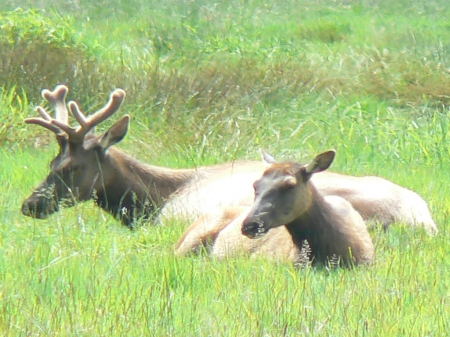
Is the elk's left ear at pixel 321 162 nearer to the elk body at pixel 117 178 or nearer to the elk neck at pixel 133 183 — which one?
the elk body at pixel 117 178

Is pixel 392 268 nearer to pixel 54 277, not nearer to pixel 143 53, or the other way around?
pixel 54 277

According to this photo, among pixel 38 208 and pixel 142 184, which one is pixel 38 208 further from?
pixel 142 184

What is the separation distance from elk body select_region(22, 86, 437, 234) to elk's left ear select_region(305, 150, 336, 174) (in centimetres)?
146

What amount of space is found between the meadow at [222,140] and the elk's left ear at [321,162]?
2.17 feet

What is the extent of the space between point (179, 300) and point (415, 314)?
47.2 inches

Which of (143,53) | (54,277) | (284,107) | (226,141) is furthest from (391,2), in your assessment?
(54,277)

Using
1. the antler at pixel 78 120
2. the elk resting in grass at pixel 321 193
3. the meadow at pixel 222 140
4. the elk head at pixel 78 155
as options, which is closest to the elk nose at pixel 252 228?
the meadow at pixel 222 140

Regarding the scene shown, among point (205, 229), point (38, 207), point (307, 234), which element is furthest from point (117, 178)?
point (307, 234)

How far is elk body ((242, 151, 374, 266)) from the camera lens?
21.1 feet

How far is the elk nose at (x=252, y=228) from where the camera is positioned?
627 cm

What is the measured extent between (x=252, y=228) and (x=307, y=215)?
1.67ft

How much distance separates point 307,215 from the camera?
6.66 meters

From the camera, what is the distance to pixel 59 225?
744cm

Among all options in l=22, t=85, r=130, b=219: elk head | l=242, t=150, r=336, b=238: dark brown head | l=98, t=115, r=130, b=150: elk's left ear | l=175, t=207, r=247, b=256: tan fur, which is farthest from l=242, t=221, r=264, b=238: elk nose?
l=98, t=115, r=130, b=150: elk's left ear
